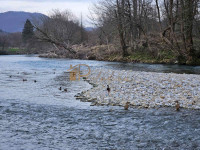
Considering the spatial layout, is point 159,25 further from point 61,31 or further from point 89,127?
point 89,127

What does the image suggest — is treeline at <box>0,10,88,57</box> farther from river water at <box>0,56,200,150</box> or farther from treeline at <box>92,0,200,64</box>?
river water at <box>0,56,200,150</box>

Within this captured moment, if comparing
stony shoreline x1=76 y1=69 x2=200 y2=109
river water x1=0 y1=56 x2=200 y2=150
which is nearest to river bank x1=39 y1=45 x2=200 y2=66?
stony shoreline x1=76 y1=69 x2=200 y2=109

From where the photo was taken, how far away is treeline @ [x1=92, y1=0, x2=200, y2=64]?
2795cm

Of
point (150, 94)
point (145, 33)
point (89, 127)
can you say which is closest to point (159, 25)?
point (145, 33)

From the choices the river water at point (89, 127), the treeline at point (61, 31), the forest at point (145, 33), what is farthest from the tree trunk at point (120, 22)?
the river water at point (89, 127)

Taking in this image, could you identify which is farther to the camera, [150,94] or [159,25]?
[159,25]

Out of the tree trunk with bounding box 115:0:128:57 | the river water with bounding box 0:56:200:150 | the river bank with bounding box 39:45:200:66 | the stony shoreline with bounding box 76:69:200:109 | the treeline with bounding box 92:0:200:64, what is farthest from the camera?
the tree trunk with bounding box 115:0:128:57

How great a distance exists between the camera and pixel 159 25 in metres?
36.6

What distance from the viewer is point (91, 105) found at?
431 inches

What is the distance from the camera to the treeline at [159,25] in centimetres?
2795

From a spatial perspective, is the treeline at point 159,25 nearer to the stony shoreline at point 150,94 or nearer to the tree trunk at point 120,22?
the tree trunk at point 120,22

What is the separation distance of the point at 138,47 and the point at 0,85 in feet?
83.7

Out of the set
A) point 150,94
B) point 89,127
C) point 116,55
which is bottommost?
point 89,127

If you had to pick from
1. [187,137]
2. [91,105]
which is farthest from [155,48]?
[187,137]
